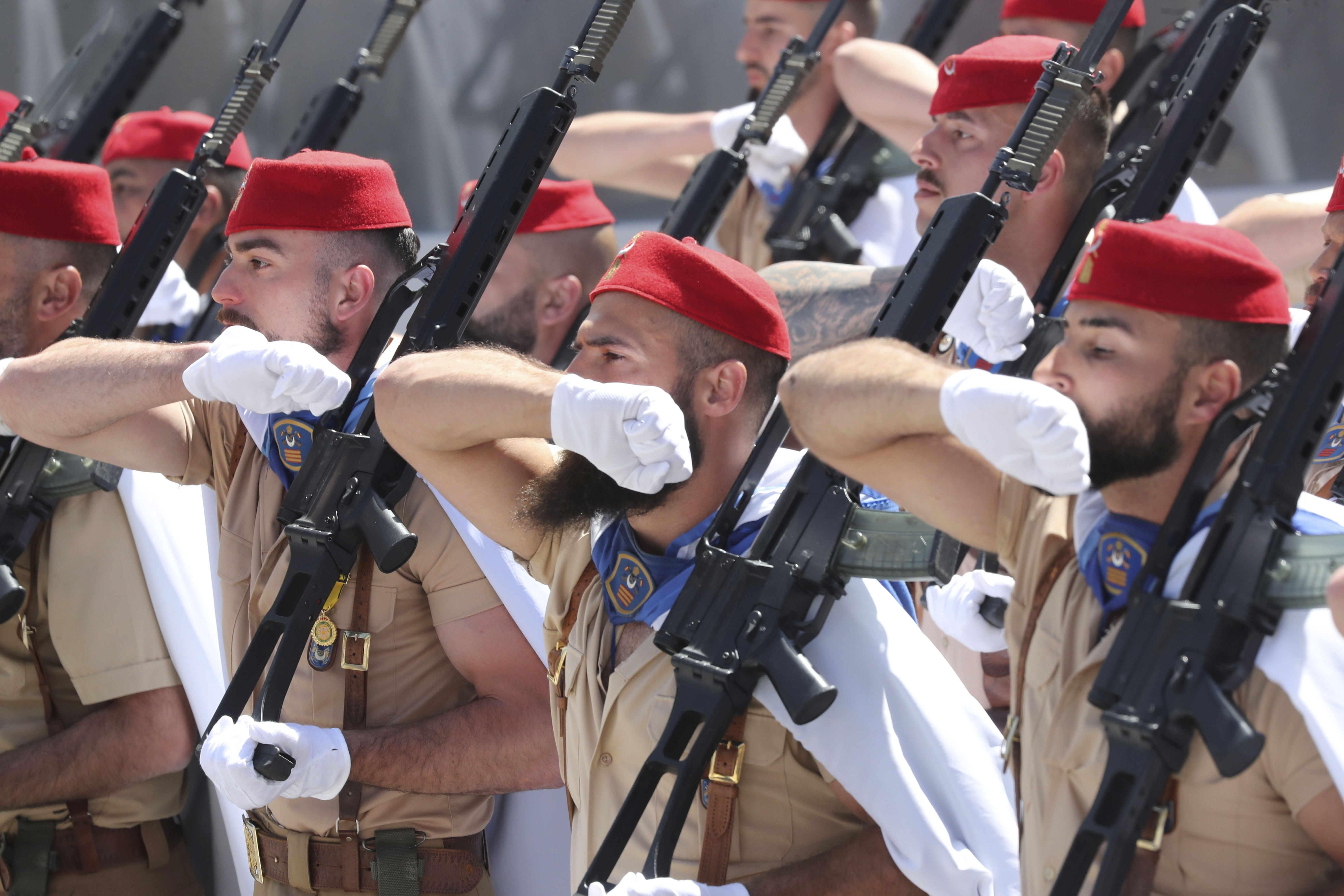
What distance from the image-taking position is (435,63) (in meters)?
6.58

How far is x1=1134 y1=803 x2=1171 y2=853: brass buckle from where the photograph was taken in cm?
178

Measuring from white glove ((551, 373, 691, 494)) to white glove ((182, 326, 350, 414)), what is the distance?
64cm

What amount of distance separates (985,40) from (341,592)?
Answer: 3.58 metres

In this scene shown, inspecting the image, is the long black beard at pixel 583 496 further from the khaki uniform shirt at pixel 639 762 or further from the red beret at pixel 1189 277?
the red beret at pixel 1189 277

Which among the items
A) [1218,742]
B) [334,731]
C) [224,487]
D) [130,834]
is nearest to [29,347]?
[224,487]

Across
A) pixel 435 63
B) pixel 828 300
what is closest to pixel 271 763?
Result: pixel 828 300

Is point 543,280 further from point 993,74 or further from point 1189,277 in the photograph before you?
point 1189,277

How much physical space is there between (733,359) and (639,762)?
0.69 m

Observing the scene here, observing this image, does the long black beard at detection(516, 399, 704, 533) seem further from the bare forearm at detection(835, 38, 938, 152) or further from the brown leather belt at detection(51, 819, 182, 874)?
the bare forearm at detection(835, 38, 938, 152)

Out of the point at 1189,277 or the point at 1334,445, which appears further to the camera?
the point at 1334,445

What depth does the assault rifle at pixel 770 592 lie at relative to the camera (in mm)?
2094

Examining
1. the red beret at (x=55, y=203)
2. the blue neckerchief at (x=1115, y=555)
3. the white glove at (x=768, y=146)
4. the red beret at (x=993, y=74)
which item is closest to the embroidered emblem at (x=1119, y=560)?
the blue neckerchief at (x=1115, y=555)

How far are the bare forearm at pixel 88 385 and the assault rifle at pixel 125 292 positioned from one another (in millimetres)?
167

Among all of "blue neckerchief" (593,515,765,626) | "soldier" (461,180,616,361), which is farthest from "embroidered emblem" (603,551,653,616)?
"soldier" (461,180,616,361)
